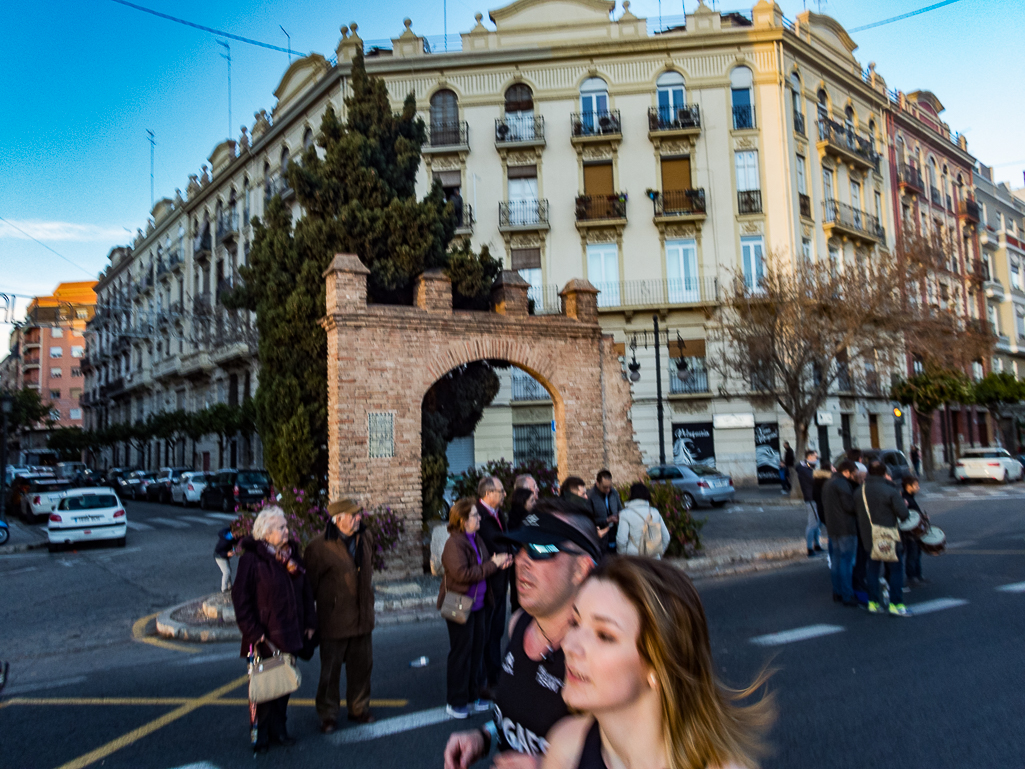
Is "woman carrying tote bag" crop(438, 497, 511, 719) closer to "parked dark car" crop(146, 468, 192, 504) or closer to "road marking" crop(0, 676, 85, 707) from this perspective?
"road marking" crop(0, 676, 85, 707)

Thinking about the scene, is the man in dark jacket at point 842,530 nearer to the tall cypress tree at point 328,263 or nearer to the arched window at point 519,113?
the tall cypress tree at point 328,263

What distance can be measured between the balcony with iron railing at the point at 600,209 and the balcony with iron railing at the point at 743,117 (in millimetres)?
5499

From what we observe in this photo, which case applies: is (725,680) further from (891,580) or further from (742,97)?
(742,97)

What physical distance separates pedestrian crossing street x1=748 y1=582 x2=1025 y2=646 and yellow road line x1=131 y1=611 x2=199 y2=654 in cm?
586

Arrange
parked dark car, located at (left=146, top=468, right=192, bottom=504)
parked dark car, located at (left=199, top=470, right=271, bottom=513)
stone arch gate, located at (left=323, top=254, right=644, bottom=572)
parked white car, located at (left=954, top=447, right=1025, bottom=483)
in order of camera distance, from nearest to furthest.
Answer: stone arch gate, located at (left=323, top=254, right=644, bottom=572)
parked dark car, located at (left=199, top=470, right=271, bottom=513)
parked white car, located at (left=954, top=447, right=1025, bottom=483)
parked dark car, located at (left=146, top=468, right=192, bottom=504)

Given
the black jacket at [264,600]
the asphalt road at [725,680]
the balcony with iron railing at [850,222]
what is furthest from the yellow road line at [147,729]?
the balcony with iron railing at [850,222]

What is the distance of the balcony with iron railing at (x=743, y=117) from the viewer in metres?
28.8

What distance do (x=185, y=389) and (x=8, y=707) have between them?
40.3 metres

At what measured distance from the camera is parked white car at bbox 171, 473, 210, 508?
2695 centimetres

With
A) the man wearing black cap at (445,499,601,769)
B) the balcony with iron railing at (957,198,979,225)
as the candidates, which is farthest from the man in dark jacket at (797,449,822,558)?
the balcony with iron railing at (957,198,979,225)

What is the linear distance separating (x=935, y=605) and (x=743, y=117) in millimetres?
24791

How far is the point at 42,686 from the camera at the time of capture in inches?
259

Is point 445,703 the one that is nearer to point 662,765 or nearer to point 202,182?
point 662,765

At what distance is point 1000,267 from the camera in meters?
46.6
